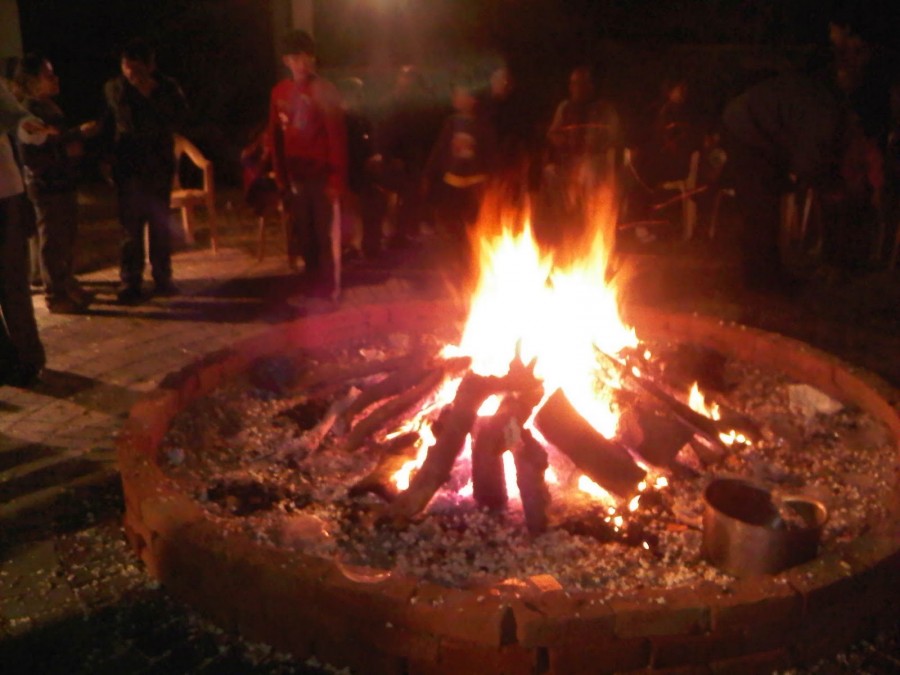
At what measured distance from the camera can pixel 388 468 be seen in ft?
14.6

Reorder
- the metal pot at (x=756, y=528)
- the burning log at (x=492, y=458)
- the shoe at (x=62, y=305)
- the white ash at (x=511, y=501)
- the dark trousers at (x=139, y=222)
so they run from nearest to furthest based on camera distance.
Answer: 1. the metal pot at (x=756, y=528)
2. the white ash at (x=511, y=501)
3. the burning log at (x=492, y=458)
4. the shoe at (x=62, y=305)
5. the dark trousers at (x=139, y=222)

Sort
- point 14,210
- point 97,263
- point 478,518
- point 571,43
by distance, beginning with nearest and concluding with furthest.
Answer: point 478,518 → point 14,210 → point 97,263 → point 571,43

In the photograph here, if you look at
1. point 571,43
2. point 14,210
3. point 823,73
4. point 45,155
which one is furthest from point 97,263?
point 571,43

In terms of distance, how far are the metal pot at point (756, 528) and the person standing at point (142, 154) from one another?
18.6 ft

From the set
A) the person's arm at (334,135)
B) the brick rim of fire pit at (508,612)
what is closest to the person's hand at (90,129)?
the person's arm at (334,135)

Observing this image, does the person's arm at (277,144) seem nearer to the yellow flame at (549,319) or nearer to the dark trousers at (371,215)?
the dark trousers at (371,215)

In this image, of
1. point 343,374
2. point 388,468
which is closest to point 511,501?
point 388,468

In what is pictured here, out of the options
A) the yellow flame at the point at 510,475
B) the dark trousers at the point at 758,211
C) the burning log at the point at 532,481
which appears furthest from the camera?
the dark trousers at the point at 758,211

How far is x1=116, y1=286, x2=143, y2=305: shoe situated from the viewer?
25.9 feet

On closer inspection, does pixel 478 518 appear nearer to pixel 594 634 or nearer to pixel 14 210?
pixel 594 634

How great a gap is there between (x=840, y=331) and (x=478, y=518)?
4220mm

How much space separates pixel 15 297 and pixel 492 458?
3509 mm

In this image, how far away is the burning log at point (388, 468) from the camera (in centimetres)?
432

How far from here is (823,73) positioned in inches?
313
